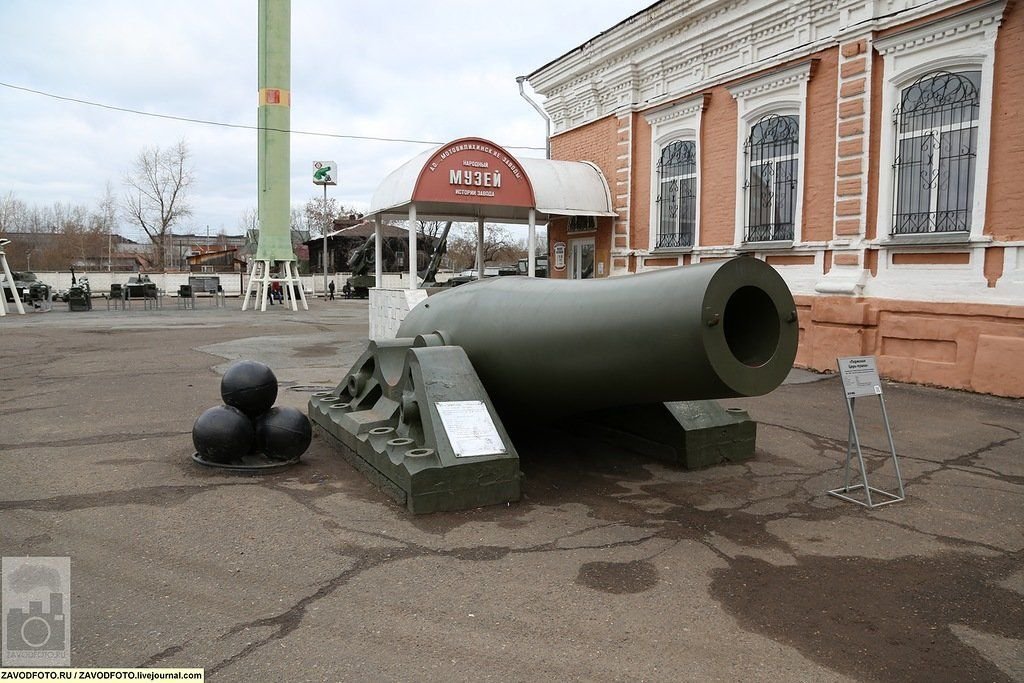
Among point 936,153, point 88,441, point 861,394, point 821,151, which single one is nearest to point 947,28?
point 936,153

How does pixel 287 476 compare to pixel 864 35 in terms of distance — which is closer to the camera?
pixel 287 476

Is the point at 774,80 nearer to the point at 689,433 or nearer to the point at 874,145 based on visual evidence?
the point at 874,145

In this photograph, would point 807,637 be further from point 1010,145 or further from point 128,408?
point 1010,145

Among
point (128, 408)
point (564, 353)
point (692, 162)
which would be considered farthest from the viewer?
point (692, 162)

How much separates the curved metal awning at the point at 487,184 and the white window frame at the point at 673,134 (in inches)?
46.0

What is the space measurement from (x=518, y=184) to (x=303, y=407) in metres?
7.26

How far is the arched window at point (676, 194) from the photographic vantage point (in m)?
13.6

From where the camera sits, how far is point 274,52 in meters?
26.5

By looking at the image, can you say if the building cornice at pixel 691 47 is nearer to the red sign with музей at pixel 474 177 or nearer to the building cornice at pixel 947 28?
the building cornice at pixel 947 28

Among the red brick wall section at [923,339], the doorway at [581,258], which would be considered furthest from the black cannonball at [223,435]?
the doorway at [581,258]

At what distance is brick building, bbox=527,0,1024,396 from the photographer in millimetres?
8719

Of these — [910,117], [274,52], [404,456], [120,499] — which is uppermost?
[274,52]

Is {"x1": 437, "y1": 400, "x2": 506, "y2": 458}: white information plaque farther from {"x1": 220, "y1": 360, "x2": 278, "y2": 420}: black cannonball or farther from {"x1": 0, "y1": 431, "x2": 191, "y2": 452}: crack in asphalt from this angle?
{"x1": 0, "y1": 431, "x2": 191, "y2": 452}: crack in asphalt

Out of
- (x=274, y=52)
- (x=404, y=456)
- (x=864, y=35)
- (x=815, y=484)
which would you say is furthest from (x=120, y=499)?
(x=274, y=52)
